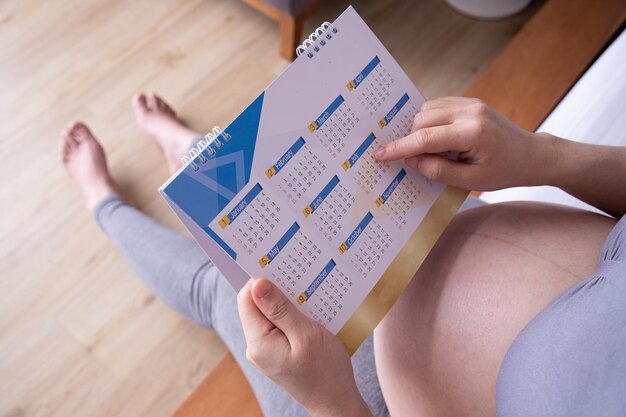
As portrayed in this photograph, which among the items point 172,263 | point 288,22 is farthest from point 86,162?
point 288,22

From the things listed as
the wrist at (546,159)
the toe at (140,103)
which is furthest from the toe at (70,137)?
the wrist at (546,159)

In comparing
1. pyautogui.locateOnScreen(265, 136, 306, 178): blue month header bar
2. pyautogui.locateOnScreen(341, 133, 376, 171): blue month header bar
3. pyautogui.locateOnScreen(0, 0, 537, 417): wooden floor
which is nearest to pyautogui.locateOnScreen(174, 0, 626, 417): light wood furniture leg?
pyautogui.locateOnScreen(0, 0, 537, 417): wooden floor

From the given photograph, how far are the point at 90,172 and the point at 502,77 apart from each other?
1.01 meters

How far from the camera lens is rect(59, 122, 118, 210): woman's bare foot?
1.25m

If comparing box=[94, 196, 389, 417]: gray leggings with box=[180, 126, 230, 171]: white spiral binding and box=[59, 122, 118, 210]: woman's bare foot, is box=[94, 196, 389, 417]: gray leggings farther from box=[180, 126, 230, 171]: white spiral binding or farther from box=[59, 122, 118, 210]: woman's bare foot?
box=[180, 126, 230, 171]: white spiral binding

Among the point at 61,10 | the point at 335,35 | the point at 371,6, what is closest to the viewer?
the point at 335,35

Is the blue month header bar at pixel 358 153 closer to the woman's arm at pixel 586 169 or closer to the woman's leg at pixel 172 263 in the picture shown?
the woman's arm at pixel 586 169

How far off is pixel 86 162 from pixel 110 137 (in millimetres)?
169

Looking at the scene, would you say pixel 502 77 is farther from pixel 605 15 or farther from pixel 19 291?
pixel 19 291

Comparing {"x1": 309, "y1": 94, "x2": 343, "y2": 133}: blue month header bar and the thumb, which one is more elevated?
{"x1": 309, "y1": 94, "x2": 343, "y2": 133}: blue month header bar

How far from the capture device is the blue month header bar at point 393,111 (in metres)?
0.65

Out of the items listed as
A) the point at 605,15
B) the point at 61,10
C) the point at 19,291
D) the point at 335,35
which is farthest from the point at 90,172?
the point at 605,15

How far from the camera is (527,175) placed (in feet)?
2.26

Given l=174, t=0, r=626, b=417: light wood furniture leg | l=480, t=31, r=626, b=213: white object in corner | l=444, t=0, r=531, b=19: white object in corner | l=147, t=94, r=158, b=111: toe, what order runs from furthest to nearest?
l=444, t=0, r=531, b=19: white object in corner → l=147, t=94, r=158, b=111: toe → l=174, t=0, r=626, b=417: light wood furniture leg → l=480, t=31, r=626, b=213: white object in corner
